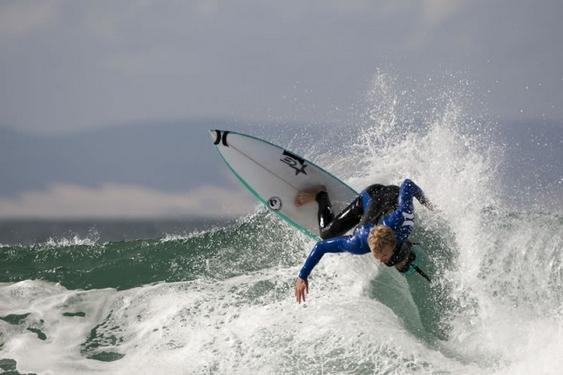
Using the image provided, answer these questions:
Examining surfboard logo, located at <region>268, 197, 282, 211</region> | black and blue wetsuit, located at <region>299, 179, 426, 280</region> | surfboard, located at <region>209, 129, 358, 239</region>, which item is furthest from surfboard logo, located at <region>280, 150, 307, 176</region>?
black and blue wetsuit, located at <region>299, 179, 426, 280</region>

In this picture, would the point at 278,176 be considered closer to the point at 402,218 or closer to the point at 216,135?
the point at 216,135

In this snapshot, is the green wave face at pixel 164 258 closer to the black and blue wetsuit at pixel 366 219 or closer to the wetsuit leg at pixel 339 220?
the wetsuit leg at pixel 339 220

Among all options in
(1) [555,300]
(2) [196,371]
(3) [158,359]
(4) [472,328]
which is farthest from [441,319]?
(3) [158,359]

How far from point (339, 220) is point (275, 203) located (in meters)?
1.31

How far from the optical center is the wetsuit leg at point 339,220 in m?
6.42

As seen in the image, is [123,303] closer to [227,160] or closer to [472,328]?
[227,160]

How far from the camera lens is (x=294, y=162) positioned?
7.69 metres

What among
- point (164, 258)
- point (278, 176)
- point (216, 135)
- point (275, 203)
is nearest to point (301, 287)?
point (275, 203)

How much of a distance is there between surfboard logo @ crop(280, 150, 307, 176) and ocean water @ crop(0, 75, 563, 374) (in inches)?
17.4

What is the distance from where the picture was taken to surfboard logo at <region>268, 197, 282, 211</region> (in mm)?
7645

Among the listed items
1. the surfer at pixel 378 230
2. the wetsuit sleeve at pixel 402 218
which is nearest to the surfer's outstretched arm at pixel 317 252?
the surfer at pixel 378 230

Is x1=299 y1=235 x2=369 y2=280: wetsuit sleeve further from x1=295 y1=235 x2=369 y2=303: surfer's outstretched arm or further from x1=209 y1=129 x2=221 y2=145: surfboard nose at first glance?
x1=209 y1=129 x2=221 y2=145: surfboard nose

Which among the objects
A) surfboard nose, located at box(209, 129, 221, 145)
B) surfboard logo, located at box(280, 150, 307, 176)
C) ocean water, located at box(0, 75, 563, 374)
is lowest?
ocean water, located at box(0, 75, 563, 374)

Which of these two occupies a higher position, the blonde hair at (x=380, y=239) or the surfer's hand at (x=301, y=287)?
the blonde hair at (x=380, y=239)
